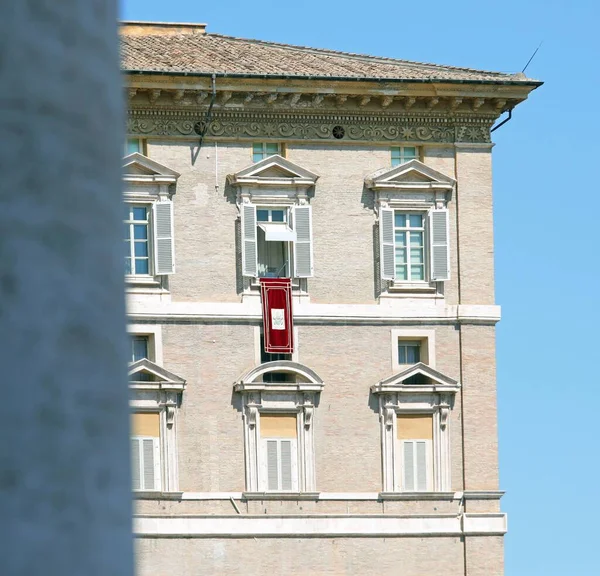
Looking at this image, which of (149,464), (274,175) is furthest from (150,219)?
(149,464)

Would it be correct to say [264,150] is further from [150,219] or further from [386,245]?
[386,245]

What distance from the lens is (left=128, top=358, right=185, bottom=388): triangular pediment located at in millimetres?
37219

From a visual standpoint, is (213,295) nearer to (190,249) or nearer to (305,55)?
(190,249)

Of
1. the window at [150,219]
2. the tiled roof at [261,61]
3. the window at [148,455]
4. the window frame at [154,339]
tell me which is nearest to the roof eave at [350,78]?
the tiled roof at [261,61]

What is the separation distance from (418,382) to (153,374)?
19.5 ft

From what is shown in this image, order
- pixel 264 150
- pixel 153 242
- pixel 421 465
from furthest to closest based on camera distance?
pixel 264 150, pixel 421 465, pixel 153 242

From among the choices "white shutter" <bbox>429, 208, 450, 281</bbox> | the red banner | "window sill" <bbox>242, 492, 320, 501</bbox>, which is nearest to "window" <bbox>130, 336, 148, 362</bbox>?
the red banner

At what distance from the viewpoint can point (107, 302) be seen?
4.96 feet

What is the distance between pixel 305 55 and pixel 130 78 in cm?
575

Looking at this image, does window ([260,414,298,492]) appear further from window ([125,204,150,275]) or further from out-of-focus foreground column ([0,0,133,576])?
out-of-focus foreground column ([0,0,133,576])

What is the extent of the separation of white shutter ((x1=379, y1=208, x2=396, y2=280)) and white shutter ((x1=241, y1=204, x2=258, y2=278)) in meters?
2.87

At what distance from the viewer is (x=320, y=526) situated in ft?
123

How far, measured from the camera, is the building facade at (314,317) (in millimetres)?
37219

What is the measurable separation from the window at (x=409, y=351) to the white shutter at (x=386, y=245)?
1.54 metres
